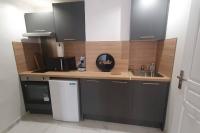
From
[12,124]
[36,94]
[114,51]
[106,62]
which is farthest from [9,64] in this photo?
[114,51]

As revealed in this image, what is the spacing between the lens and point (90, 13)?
2.27 metres

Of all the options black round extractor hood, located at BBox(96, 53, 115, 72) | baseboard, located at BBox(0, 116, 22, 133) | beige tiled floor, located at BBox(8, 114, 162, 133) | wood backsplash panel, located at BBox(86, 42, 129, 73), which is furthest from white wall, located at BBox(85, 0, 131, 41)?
baseboard, located at BBox(0, 116, 22, 133)

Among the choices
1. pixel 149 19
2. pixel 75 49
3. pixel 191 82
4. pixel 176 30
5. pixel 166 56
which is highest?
pixel 149 19

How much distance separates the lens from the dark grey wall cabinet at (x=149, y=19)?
1.91 meters

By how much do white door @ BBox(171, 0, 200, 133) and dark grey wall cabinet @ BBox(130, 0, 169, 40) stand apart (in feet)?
2.49

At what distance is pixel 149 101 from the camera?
1.94m

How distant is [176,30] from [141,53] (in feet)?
2.71

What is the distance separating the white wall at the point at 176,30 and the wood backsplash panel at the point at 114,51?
30.4 inches

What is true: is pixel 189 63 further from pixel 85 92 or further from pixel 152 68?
pixel 85 92

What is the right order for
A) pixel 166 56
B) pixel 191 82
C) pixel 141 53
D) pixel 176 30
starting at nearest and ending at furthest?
pixel 191 82, pixel 176 30, pixel 166 56, pixel 141 53

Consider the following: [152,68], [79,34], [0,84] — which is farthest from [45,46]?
[152,68]

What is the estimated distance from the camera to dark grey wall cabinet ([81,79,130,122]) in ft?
6.63

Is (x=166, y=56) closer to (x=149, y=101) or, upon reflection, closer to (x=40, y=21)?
(x=149, y=101)

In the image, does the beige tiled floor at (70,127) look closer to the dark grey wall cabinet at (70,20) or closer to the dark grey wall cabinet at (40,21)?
the dark grey wall cabinet at (70,20)
